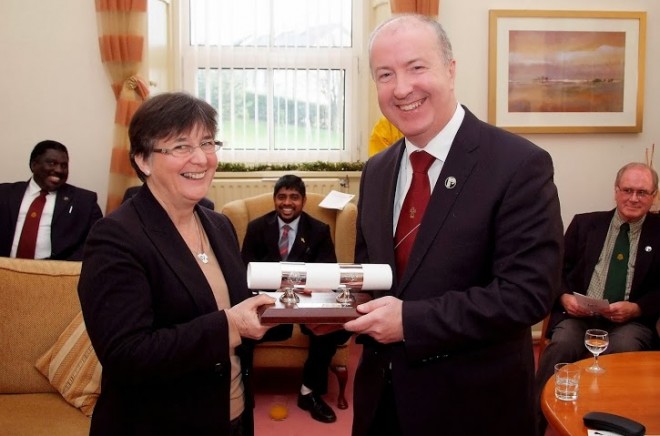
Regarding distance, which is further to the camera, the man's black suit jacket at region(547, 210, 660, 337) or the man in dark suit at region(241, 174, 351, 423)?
the man in dark suit at region(241, 174, 351, 423)

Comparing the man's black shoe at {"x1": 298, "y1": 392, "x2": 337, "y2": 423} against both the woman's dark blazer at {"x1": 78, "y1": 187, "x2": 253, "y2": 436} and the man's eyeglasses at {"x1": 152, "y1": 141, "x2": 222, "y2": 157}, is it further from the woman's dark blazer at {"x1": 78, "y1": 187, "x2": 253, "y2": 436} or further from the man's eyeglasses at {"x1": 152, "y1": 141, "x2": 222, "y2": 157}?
the man's eyeglasses at {"x1": 152, "y1": 141, "x2": 222, "y2": 157}

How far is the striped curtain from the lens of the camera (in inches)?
195

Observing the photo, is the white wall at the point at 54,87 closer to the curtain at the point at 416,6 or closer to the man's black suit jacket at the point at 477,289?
the curtain at the point at 416,6

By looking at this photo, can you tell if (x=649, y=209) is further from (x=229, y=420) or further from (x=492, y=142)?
(x=229, y=420)

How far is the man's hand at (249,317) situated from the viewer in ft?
5.13

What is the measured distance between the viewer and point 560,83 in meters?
5.12

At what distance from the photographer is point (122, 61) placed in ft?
16.4

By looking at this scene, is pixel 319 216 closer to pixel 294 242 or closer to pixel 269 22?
pixel 294 242

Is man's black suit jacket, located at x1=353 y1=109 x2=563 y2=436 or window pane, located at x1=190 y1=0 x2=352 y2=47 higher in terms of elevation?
window pane, located at x1=190 y1=0 x2=352 y2=47

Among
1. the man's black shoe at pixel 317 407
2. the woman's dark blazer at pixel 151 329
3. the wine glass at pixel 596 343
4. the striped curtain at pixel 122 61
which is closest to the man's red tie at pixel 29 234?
the striped curtain at pixel 122 61

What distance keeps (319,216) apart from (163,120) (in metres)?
3.14

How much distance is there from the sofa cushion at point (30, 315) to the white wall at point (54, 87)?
8.58 feet

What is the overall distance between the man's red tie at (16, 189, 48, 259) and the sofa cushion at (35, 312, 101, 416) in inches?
78.6

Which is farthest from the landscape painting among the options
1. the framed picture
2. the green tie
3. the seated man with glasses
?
the green tie
